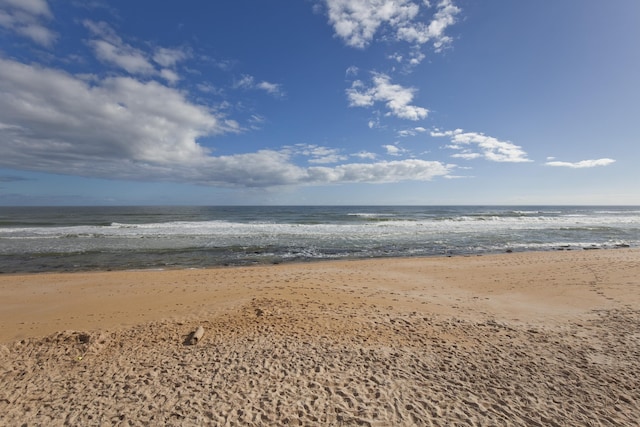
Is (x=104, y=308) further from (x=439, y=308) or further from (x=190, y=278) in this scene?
(x=439, y=308)

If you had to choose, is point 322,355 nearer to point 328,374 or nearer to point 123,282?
point 328,374

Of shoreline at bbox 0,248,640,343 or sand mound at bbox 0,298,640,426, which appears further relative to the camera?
shoreline at bbox 0,248,640,343

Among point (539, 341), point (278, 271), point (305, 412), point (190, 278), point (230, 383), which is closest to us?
point (305, 412)

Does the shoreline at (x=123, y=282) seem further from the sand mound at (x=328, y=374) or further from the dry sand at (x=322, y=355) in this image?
the sand mound at (x=328, y=374)

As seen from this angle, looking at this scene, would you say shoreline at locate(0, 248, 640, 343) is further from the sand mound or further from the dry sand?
the sand mound

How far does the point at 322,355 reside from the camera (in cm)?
489

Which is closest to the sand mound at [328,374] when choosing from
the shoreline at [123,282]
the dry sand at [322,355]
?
the dry sand at [322,355]

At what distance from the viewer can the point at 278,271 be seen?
11.9 m

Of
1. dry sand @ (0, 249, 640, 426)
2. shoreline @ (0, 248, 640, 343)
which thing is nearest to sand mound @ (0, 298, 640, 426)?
dry sand @ (0, 249, 640, 426)

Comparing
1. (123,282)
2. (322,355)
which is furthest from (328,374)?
(123,282)

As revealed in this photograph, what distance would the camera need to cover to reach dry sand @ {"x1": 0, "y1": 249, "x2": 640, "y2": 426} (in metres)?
3.67

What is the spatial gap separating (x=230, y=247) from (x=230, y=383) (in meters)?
14.9

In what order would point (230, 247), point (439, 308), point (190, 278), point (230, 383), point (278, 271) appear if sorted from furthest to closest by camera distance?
point (230, 247) → point (278, 271) → point (190, 278) → point (439, 308) → point (230, 383)

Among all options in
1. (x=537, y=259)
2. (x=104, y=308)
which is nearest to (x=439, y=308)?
(x=104, y=308)
